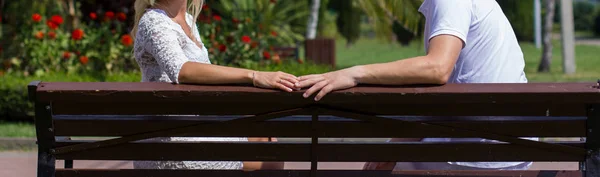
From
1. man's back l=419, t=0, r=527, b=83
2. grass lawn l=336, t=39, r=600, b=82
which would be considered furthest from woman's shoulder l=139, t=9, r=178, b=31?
grass lawn l=336, t=39, r=600, b=82

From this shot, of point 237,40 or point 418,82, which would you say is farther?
point 237,40

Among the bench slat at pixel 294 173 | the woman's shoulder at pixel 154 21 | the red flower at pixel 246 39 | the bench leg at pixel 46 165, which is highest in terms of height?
the woman's shoulder at pixel 154 21

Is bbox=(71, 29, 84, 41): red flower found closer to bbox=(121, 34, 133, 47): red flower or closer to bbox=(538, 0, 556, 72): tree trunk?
bbox=(121, 34, 133, 47): red flower

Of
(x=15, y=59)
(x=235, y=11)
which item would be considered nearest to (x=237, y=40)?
(x=15, y=59)

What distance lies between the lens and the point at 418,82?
3594 mm

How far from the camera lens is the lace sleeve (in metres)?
3.83

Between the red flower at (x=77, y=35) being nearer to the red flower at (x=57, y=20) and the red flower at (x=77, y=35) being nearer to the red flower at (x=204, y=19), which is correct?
the red flower at (x=57, y=20)

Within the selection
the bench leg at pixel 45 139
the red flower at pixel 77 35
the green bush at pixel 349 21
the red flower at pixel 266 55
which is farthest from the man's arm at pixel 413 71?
the green bush at pixel 349 21

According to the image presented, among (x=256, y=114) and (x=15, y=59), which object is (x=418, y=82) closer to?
(x=256, y=114)

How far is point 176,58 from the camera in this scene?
3.83 meters

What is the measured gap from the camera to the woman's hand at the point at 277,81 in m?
3.53

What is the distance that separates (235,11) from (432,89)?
13445 mm

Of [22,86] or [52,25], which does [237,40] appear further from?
[22,86]

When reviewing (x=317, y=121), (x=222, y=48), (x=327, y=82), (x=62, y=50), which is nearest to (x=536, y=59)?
(x=222, y=48)
